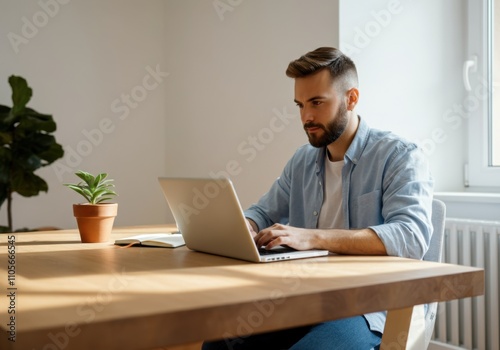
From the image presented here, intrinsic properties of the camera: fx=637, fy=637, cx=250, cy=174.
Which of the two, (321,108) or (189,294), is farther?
(321,108)

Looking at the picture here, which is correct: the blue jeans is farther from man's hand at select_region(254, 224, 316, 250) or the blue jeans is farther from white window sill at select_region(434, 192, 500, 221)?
white window sill at select_region(434, 192, 500, 221)

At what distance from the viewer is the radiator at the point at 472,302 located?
260 centimetres

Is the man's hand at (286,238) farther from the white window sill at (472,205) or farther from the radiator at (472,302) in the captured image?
the white window sill at (472,205)

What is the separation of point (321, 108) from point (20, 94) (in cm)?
192

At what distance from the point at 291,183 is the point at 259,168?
1140mm

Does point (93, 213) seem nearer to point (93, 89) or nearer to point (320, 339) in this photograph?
point (320, 339)

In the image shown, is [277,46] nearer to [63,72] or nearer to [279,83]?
[279,83]

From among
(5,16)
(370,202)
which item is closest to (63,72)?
(5,16)

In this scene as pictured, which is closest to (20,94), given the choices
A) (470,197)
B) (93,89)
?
(93,89)

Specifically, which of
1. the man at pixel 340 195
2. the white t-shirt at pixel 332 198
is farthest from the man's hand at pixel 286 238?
the white t-shirt at pixel 332 198

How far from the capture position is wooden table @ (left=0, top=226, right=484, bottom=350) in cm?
88

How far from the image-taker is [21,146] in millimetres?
3328

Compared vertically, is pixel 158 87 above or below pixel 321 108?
above

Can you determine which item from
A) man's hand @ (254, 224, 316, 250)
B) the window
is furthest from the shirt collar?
the window
